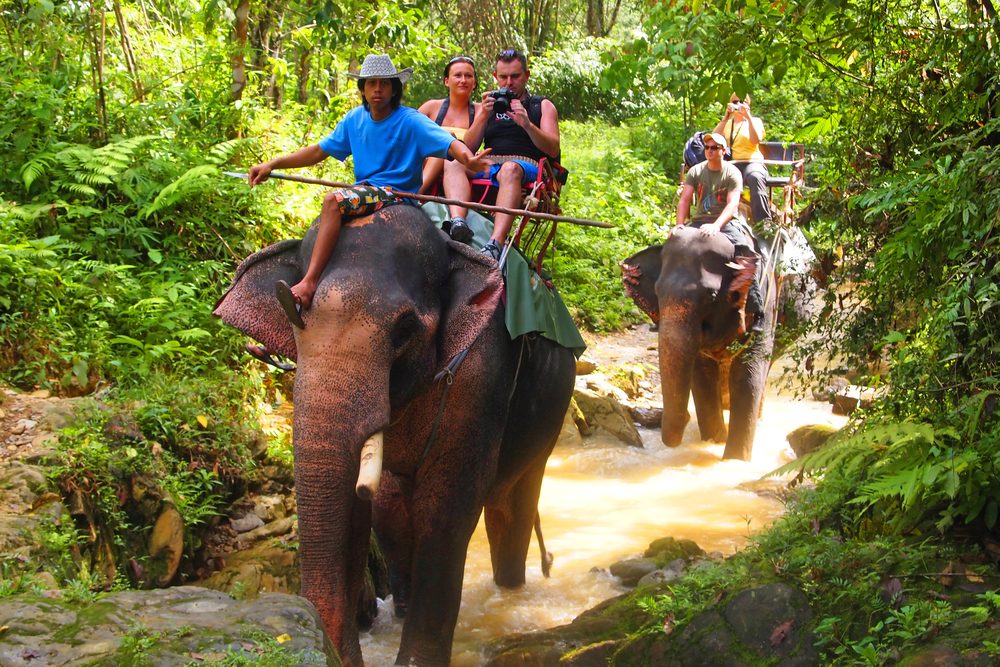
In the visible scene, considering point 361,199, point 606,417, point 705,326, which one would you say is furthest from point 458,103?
point 606,417

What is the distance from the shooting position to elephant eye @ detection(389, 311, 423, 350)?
4.88 metres

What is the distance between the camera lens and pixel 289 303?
468 centimetres

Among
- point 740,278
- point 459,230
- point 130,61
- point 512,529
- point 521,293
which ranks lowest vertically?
point 512,529

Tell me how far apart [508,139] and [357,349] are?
2.58 m

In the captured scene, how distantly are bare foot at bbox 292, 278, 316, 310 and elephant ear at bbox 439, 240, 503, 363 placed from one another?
722 millimetres

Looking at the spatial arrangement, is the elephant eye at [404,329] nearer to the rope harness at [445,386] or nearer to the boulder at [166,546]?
the rope harness at [445,386]

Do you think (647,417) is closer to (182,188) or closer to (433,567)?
(182,188)

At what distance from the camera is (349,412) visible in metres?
4.55

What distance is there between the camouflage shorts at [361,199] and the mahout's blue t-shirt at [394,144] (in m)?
0.31

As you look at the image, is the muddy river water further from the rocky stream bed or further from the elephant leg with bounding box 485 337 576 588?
the rocky stream bed

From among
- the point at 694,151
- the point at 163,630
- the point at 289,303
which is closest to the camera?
the point at 163,630

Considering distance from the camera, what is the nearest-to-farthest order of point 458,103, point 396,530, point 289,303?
1. point 289,303
2. point 396,530
3. point 458,103

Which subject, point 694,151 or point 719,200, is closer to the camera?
point 719,200

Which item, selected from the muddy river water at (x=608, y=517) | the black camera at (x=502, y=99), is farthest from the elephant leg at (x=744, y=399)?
the black camera at (x=502, y=99)
